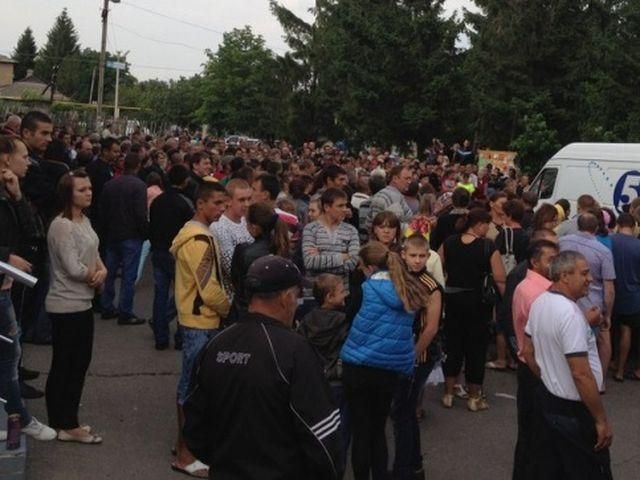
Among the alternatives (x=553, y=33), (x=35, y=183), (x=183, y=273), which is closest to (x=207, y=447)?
(x=183, y=273)

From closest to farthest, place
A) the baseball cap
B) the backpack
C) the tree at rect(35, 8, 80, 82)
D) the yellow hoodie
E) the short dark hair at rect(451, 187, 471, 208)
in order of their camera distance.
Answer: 1. the baseball cap
2. the yellow hoodie
3. the backpack
4. the short dark hair at rect(451, 187, 471, 208)
5. the tree at rect(35, 8, 80, 82)

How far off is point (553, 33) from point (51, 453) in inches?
1282

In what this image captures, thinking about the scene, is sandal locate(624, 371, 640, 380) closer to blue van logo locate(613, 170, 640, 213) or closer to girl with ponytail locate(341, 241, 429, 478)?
girl with ponytail locate(341, 241, 429, 478)

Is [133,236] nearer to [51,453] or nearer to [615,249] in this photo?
[51,453]

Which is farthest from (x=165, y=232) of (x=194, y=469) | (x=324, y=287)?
(x=324, y=287)

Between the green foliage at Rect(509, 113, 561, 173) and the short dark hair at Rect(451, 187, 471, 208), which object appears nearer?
the short dark hair at Rect(451, 187, 471, 208)

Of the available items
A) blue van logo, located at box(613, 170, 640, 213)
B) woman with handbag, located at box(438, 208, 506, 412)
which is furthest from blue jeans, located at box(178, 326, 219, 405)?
blue van logo, located at box(613, 170, 640, 213)

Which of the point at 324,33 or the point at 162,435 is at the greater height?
the point at 324,33

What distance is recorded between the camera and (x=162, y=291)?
847cm

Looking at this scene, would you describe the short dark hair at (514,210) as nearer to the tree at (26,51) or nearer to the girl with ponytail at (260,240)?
the girl with ponytail at (260,240)

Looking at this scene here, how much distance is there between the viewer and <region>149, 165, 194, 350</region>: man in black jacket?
8.41 meters

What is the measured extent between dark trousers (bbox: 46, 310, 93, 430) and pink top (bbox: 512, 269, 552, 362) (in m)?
3.00

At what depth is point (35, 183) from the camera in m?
6.63

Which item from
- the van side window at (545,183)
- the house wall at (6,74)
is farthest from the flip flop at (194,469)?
the house wall at (6,74)
